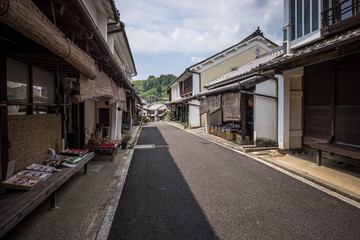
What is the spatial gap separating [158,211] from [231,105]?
7942 mm

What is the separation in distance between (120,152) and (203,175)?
488cm

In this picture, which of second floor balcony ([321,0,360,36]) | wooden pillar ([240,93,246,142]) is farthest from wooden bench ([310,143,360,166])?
wooden pillar ([240,93,246,142])

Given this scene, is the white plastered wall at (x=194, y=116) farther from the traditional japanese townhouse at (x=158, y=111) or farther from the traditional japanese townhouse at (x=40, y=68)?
the traditional japanese townhouse at (x=158, y=111)

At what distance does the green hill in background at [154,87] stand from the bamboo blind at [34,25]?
82.9 meters

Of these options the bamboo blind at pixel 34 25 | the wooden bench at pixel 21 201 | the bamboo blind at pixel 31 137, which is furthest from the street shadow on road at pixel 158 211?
the bamboo blind at pixel 34 25

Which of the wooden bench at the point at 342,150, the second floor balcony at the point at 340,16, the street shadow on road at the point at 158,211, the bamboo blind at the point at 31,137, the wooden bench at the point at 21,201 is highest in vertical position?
the second floor balcony at the point at 340,16

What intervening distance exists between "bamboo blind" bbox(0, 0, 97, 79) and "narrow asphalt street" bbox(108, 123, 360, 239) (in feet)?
9.92

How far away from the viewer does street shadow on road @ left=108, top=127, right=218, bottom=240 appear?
3016 millimetres

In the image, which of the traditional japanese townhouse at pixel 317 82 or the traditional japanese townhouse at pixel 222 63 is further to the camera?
the traditional japanese townhouse at pixel 222 63

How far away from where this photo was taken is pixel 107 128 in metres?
10.6

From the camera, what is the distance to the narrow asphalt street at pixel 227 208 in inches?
119

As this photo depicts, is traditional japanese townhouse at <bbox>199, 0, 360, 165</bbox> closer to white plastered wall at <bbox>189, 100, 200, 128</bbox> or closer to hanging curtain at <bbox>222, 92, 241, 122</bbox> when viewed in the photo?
hanging curtain at <bbox>222, 92, 241, 122</bbox>

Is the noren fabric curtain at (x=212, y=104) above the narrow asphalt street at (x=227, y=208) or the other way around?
above

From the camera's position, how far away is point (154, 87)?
9762 cm
